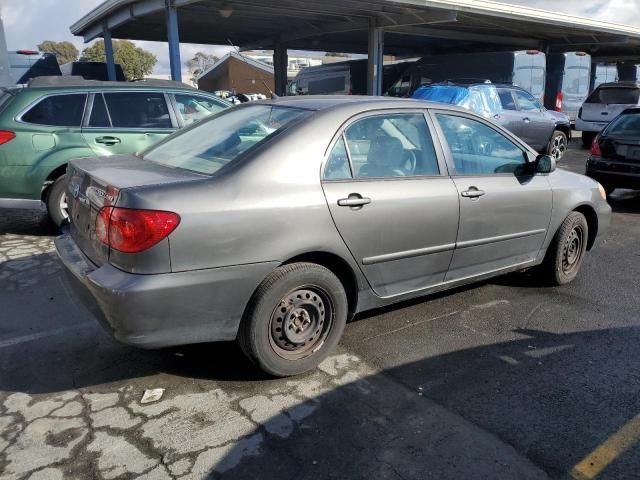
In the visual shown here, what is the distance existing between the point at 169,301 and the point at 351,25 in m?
16.7

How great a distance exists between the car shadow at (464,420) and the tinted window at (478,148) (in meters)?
1.32

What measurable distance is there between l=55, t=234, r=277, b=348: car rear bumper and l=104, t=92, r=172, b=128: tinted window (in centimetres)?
380

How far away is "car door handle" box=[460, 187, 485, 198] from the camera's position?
3.87 meters

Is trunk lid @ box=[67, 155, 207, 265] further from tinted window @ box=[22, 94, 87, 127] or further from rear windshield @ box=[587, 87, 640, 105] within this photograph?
rear windshield @ box=[587, 87, 640, 105]

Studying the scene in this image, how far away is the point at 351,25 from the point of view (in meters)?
17.7

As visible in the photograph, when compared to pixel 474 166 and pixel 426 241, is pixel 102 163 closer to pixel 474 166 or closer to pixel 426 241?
pixel 426 241

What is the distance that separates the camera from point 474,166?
4117mm

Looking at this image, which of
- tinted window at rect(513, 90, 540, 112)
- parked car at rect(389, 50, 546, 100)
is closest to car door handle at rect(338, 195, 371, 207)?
tinted window at rect(513, 90, 540, 112)

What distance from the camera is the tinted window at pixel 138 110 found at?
6.41m

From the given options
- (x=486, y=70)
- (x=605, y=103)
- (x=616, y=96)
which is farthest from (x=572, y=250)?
(x=486, y=70)

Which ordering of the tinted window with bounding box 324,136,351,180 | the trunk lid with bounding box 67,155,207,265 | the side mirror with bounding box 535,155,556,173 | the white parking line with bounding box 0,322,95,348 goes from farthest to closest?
the side mirror with bounding box 535,155,556,173
the white parking line with bounding box 0,322,95,348
the tinted window with bounding box 324,136,351,180
the trunk lid with bounding box 67,155,207,265

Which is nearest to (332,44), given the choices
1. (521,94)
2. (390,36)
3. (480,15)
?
(390,36)

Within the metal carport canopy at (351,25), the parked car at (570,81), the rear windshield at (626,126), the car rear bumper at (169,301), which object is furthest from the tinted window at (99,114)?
the parked car at (570,81)

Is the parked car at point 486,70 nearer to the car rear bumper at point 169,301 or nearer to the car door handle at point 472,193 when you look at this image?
the car door handle at point 472,193
